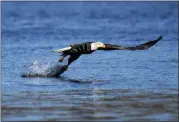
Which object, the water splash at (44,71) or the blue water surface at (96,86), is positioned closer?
the blue water surface at (96,86)

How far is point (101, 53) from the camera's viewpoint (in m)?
22.9

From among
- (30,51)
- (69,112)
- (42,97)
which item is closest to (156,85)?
(42,97)

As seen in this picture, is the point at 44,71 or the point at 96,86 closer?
the point at 96,86

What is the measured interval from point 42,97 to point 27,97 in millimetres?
260

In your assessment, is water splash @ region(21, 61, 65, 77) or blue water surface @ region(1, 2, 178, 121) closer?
blue water surface @ region(1, 2, 178, 121)

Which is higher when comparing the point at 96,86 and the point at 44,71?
the point at 44,71

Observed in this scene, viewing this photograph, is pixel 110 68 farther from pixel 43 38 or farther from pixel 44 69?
pixel 43 38

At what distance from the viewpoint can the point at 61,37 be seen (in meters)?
31.2

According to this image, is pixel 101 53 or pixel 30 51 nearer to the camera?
pixel 101 53

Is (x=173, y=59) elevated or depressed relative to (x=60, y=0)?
depressed

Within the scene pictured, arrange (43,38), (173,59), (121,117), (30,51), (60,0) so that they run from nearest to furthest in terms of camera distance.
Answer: (121,117) → (173,59) → (30,51) → (43,38) → (60,0)

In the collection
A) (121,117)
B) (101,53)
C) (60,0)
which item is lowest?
(121,117)

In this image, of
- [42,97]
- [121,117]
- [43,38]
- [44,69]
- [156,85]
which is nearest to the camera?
[121,117]

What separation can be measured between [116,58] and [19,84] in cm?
545
